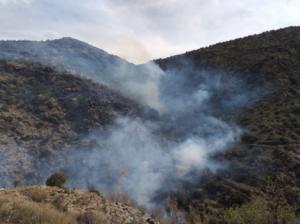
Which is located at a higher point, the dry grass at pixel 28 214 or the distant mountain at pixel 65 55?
the distant mountain at pixel 65 55

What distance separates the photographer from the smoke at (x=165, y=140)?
1314 inches

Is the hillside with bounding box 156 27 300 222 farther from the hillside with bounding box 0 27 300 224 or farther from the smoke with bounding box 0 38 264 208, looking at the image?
the smoke with bounding box 0 38 264 208

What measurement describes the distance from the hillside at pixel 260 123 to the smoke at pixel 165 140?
5.22 feet

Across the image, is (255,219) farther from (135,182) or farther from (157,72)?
(157,72)

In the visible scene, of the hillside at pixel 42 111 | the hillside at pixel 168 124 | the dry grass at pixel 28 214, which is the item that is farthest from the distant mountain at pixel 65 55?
the dry grass at pixel 28 214

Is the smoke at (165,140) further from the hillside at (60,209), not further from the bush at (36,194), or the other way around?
the bush at (36,194)

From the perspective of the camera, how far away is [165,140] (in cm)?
4181

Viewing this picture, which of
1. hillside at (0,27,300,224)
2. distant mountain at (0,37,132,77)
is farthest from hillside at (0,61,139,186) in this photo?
distant mountain at (0,37,132,77)

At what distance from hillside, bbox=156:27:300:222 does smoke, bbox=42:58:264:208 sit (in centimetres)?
159

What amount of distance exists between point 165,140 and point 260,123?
8.88 meters

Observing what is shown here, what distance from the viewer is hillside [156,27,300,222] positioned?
3070cm

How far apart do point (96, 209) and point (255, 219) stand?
30.5 ft

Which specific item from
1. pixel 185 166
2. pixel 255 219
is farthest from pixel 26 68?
pixel 255 219

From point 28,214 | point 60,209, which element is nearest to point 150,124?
point 60,209
